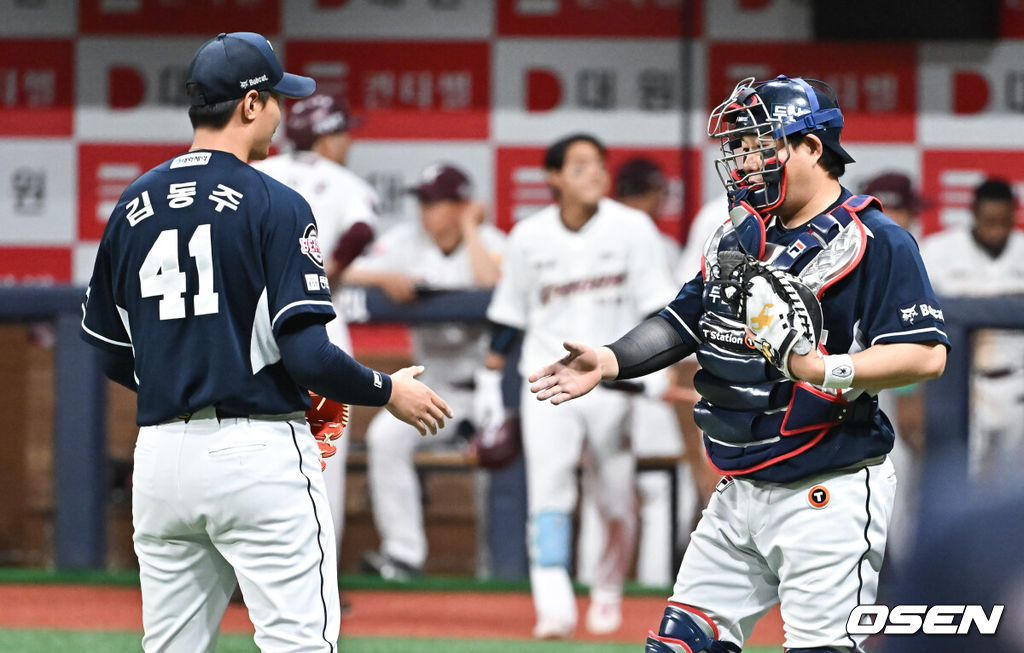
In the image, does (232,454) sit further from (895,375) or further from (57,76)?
(57,76)

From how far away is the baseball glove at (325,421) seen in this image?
122 inches

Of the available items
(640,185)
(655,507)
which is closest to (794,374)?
(655,507)

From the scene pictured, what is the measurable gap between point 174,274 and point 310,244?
26 centimetres

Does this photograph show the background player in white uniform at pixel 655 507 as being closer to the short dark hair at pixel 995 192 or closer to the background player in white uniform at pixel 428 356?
the background player in white uniform at pixel 428 356

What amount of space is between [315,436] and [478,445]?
8.57 feet

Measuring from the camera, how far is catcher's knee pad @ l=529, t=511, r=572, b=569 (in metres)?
5.24

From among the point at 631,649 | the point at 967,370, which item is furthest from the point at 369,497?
the point at 967,370

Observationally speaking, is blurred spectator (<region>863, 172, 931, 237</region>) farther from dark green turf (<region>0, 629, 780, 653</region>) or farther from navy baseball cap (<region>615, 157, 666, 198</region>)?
dark green turf (<region>0, 629, 780, 653</region>)

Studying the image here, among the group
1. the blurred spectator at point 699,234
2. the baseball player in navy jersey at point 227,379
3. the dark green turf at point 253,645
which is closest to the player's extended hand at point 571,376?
the baseball player in navy jersey at point 227,379

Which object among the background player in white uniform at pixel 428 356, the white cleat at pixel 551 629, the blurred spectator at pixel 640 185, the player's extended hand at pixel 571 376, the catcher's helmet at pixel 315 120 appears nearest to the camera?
the player's extended hand at pixel 571 376

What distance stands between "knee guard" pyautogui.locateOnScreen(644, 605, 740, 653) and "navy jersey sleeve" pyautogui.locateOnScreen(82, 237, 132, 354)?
1231 mm

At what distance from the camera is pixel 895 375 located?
2621mm

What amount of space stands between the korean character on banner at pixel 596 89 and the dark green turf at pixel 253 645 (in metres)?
3.75

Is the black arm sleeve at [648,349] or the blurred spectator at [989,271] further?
the blurred spectator at [989,271]
